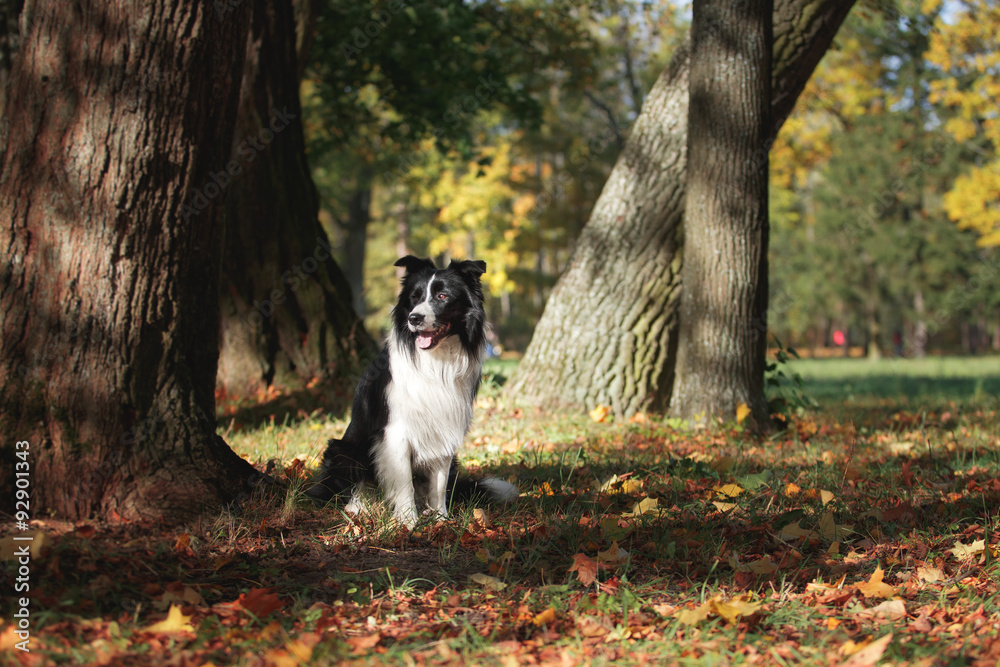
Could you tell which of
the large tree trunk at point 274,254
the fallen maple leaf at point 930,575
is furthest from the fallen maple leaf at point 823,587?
the large tree trunk at point 274,254

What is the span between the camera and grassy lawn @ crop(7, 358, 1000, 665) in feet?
7.72

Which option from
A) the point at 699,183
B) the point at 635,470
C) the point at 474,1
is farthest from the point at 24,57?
the point at 474,1

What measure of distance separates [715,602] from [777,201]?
30802 mm

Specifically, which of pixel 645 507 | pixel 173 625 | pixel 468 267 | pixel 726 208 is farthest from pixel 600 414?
pixel 173 625

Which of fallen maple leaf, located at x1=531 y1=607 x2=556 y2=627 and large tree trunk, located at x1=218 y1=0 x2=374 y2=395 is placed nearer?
fallen maple leaf, located at x1=531 y1=607 x2=556 y2=627

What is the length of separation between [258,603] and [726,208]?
4842 mm

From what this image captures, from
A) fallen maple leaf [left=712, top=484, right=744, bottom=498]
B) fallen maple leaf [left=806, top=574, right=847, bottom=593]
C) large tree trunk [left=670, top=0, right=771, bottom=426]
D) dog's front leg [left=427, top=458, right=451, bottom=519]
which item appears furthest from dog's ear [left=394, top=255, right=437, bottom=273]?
large tree trunk [left=670, top=0, right=771, bottom=426]

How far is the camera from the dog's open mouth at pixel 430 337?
12.5 ft

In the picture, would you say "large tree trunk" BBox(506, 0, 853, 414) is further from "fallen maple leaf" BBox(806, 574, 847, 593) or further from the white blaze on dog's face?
"fallen maple leaf" BBox(806, 574, 847, 593)

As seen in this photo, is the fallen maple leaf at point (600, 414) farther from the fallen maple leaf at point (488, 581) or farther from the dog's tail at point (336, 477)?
the fallen maple leaf at point (488, 581)

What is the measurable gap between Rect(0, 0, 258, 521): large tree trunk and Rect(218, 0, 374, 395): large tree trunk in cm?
345

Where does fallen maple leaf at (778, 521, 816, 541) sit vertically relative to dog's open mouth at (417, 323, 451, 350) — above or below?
below

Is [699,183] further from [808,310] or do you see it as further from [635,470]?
[808,310]

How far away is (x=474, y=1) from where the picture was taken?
1187 cm
